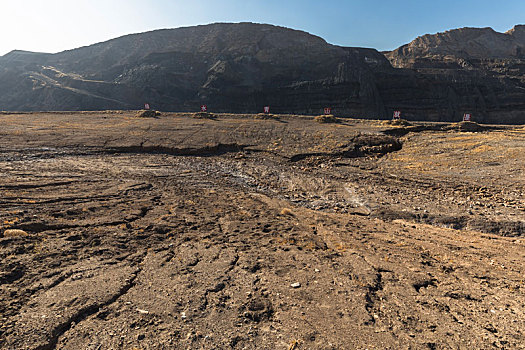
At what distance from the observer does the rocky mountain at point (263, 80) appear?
163ft

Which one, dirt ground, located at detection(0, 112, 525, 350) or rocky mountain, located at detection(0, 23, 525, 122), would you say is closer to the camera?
dirt ground, located at detection(0, 112, 525, 350)

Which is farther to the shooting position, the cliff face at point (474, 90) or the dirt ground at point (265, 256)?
the cliff face at point (474, 90)

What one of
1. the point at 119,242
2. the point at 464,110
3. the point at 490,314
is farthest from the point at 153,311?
the point at 464,110

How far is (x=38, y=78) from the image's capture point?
61.1 meters

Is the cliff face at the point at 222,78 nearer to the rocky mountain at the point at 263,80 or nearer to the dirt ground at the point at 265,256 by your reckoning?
the rocky mountain at the point at 263,80

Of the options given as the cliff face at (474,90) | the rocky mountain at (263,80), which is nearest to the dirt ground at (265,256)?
the rocky mountain at (263,80)

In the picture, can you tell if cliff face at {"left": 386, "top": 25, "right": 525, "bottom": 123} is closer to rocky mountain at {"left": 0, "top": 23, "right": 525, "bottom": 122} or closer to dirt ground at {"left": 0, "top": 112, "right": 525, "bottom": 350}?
rocky mountain at {"left": 0, "top": 23, "right": 525, "bottom": 122}

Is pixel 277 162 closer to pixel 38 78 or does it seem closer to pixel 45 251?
pixel 45 251

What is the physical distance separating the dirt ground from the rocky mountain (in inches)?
1668

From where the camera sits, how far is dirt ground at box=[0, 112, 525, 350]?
3.09 m

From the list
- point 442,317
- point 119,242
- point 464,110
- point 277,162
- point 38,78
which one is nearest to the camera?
point 442,317

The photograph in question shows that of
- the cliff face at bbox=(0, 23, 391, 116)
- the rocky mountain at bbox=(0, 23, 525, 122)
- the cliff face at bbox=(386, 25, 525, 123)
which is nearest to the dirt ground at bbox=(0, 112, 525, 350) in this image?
the cliff face at bbox=(0, 23, 391, 116)

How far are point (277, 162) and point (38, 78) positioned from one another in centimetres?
7421

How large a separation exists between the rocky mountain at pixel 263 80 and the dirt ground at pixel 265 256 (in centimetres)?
4237
